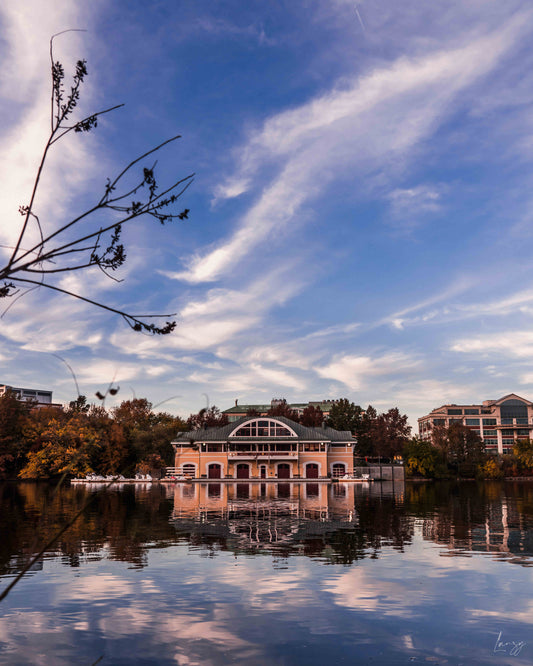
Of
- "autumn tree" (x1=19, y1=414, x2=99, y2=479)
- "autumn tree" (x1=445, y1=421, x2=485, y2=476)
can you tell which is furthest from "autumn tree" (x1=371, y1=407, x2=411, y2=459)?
"autumn tree" (x1=19, y1=414, x2=99, y2=479)

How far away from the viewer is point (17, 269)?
2.99 metres

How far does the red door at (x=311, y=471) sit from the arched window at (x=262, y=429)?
4.73 meters

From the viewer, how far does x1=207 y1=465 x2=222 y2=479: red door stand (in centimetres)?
6894

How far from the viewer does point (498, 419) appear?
123688mm

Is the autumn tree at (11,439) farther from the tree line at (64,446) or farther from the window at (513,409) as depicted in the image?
the window at (513,409)

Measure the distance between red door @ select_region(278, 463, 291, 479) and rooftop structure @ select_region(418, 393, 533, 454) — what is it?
60147mm

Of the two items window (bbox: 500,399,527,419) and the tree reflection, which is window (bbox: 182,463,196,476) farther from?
window (bbox: 500,399,527,419)

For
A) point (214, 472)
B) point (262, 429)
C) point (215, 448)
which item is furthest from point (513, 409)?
point (214, 472)

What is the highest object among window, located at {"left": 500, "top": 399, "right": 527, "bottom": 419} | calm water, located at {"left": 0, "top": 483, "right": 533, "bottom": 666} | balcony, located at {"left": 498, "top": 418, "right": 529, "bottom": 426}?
window, located at {"left": 500, "top": 399, "right": 527, "bottom": 419}

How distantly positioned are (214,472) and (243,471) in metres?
3.84

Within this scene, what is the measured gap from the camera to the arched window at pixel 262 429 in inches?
2717

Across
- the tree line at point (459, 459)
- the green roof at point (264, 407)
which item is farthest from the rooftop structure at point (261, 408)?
the tree line at point (459, 459)

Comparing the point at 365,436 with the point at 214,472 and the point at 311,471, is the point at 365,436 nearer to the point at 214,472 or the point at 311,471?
the point at 311,471

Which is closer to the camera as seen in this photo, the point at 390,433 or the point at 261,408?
the point at 390,433
